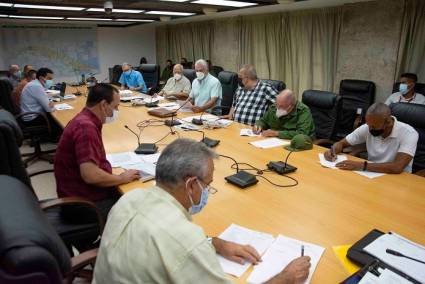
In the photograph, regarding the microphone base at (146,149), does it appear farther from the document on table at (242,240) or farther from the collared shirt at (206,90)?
the collared shirt at (206,90)

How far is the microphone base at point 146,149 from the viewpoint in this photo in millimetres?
2408

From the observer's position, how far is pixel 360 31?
5035mm

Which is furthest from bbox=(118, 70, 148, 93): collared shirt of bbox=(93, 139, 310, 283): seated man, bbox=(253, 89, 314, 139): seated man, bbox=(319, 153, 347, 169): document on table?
bbox=(93, 139, 310, 283): seated man

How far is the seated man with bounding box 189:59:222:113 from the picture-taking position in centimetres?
446

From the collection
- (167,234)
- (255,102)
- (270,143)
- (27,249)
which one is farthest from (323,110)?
(27,249)

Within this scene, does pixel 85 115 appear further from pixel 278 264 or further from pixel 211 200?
pixel 278 264

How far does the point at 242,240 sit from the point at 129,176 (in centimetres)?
88

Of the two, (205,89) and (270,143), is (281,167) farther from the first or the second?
(205,89)

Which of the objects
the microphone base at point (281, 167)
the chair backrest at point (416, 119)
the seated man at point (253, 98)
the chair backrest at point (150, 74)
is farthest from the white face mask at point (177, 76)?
the microphone base at point (281, 167)

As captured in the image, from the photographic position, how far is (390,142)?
7.52ft

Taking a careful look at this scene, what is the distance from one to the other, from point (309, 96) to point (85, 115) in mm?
2391

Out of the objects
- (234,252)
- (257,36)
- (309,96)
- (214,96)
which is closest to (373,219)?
(234,252)

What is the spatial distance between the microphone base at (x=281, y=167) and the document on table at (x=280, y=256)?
28.2 inches

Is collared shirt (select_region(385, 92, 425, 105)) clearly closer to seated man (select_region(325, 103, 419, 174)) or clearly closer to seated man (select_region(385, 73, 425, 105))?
seated man (select_region(385, 73, 425, 105))
